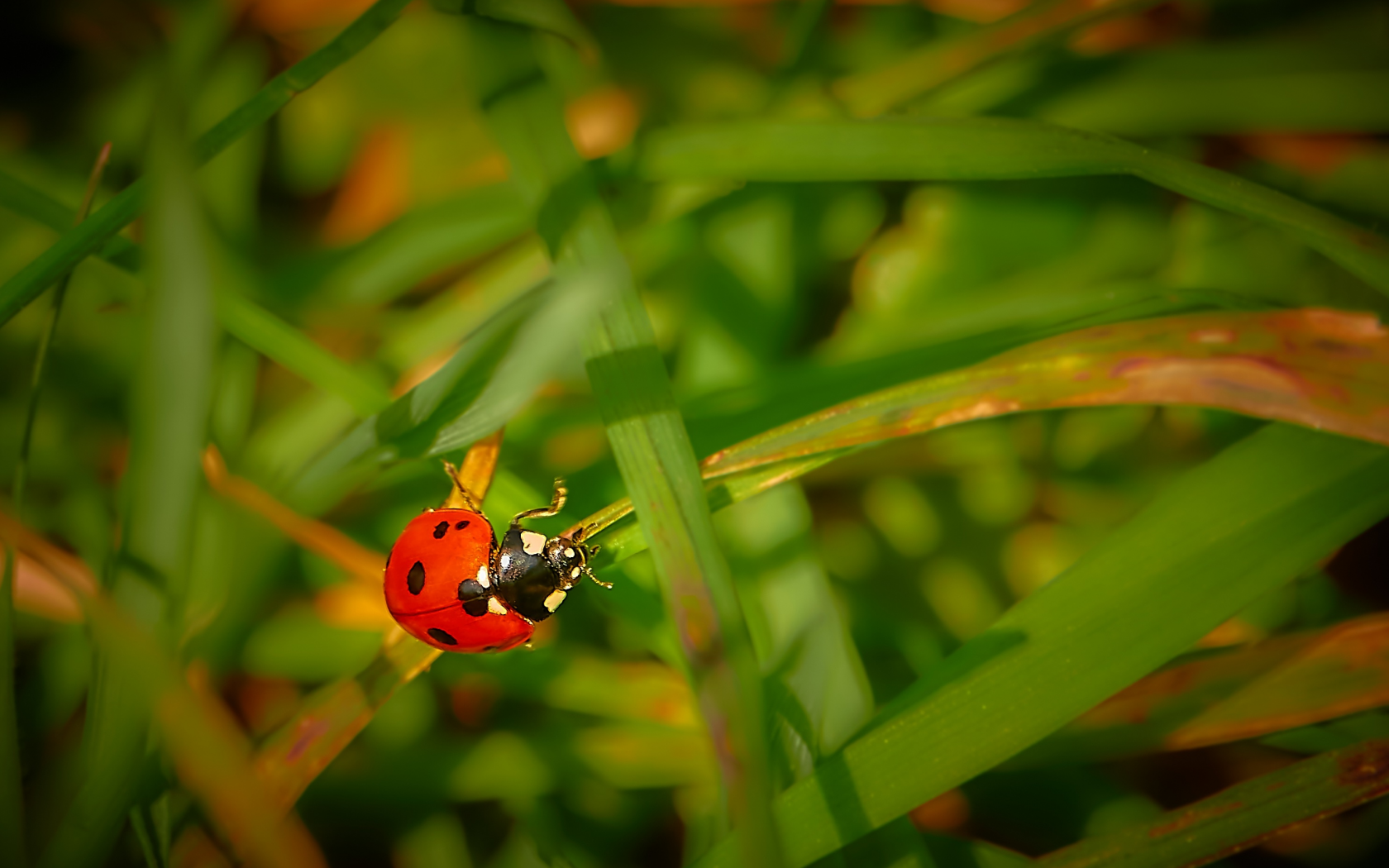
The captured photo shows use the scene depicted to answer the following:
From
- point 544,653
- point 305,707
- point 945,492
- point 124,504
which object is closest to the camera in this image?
point 124,504

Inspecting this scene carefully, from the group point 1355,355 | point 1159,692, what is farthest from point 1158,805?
point 1355,355

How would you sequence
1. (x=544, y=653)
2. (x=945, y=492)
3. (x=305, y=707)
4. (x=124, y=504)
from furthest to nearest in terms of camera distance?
(x=945, y=492) → (x=544, y=653) → (x=305, y=707) → (x=124, y=504)

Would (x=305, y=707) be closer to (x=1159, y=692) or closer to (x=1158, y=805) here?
(x=1159, y=692)

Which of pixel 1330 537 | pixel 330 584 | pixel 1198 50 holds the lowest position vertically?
pixel 1330 537

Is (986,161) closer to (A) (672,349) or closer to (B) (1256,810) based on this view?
(A) (672,349)

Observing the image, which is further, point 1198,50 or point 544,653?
point 1198,50

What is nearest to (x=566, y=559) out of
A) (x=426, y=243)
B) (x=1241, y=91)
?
(x=426, y=243)

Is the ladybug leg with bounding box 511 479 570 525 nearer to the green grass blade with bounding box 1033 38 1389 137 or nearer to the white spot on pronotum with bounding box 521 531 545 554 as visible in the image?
the white spot on pronotum with bounding box 521 531 545 554

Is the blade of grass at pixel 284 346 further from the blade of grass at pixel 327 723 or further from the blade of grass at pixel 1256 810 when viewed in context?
the blade of grass at pixel 1256 810
